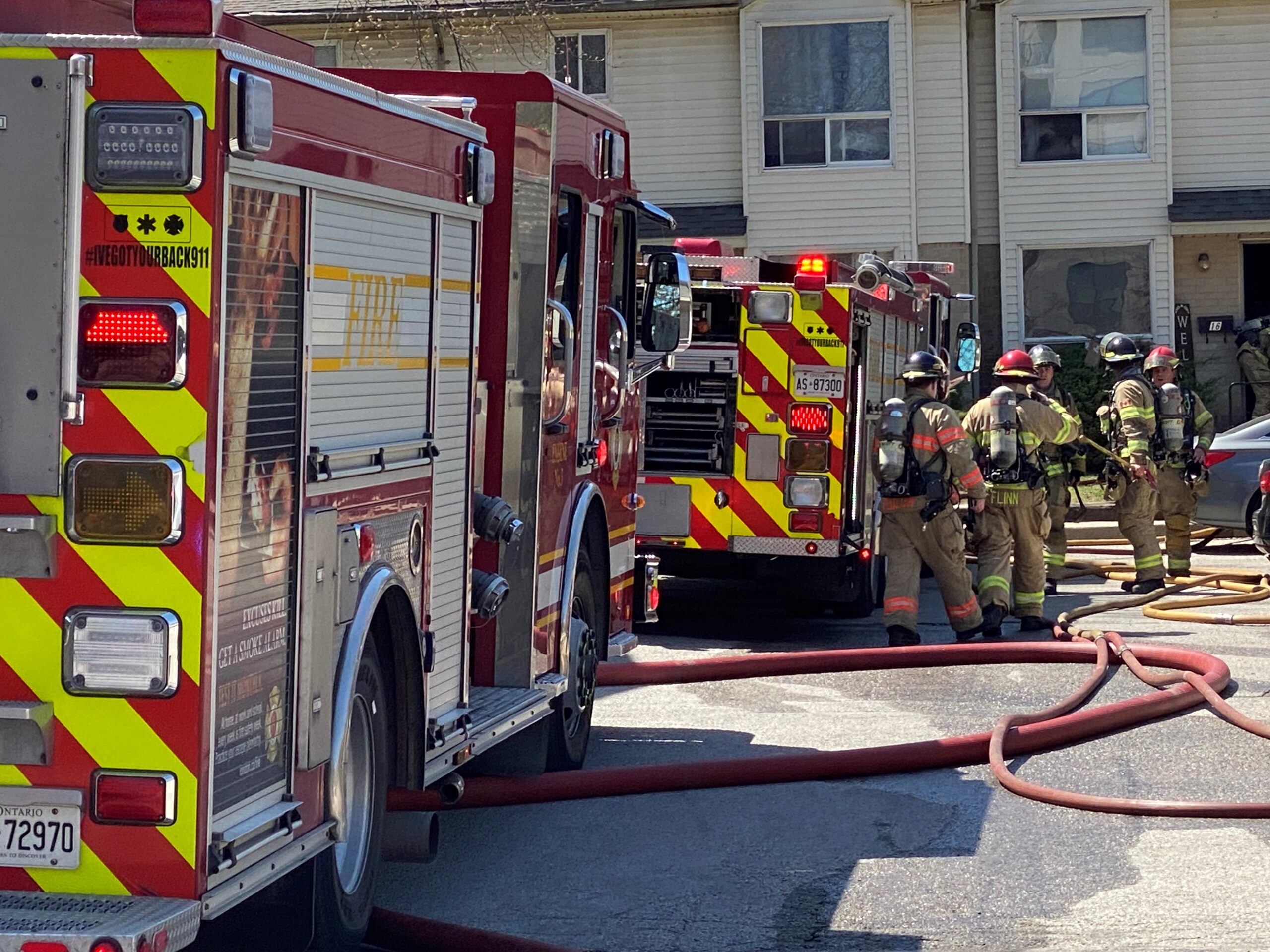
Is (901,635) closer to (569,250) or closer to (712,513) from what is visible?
(712,513)

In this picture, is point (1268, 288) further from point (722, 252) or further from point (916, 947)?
point (916, 947)

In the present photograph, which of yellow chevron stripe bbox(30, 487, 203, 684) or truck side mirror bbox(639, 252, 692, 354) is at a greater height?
truck side mirror bbox(639, 252, 692, 354)

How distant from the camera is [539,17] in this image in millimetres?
24656

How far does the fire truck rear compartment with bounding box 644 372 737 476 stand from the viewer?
459 inches

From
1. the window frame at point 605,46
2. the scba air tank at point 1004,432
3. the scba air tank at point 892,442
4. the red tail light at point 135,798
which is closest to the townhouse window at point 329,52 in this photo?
the window frame at point 605,46

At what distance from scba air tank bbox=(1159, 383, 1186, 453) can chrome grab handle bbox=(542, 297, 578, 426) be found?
770cm

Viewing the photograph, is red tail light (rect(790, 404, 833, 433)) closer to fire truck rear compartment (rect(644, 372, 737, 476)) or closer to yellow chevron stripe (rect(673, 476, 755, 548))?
fire truck rear compartment (rect(644, 372, 737, 476))

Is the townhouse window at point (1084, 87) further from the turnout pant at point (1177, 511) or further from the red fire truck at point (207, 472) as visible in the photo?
the red fire truck at point (207, 472)

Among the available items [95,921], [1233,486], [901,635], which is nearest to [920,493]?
[901,635]

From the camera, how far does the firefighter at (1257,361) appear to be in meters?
22.7

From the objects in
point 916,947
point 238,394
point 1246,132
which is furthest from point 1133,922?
point 1246,132

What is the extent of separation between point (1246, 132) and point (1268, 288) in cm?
207

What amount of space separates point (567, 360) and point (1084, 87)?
60.8ft

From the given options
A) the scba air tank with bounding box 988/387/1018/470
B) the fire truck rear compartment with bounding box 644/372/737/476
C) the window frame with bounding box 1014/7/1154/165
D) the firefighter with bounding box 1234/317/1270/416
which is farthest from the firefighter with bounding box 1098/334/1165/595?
the window frame with bounding box 1014/7/1154/165
